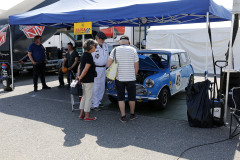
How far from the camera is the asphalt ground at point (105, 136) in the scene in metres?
3.55

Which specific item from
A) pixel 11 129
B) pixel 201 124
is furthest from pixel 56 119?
pixel 201 124

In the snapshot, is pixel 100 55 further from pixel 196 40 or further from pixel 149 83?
pixel 196 40

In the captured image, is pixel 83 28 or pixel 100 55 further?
pixel 83 28

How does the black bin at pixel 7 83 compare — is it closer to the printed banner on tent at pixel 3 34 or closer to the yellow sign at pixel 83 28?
the printed banner on tent at pixel 3 34

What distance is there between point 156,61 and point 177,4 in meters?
1.95

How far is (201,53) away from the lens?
12.7 meters

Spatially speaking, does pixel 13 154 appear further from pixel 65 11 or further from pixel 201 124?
pixel 65 11

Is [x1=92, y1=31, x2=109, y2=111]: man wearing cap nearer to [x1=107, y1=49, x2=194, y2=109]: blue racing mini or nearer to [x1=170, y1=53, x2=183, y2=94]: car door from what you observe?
[x1=107, y1=49, x2=194, y2=109]: blue racing mini

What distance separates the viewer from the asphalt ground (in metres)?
3.55

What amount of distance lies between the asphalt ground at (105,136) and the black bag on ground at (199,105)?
16 centimetres

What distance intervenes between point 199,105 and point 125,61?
162 cm

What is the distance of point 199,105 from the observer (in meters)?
4.48

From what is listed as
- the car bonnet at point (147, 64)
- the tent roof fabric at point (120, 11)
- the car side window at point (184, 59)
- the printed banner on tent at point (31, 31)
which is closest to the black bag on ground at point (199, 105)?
the tent roof fabric at point (120, 11)

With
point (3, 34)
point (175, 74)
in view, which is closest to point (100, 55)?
point (175, 74)
